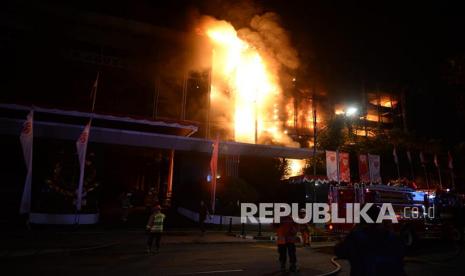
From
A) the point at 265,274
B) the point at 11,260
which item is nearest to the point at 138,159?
the point at 11,260

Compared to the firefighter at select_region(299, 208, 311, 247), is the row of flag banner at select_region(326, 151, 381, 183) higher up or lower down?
higher up

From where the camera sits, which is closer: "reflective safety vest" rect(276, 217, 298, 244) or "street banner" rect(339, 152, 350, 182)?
"reflective safety vest" rect(276, 217, 298, 244)

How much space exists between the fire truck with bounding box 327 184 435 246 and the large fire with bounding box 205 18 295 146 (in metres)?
22.5

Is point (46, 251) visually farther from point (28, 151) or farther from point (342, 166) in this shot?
point (342, 166)

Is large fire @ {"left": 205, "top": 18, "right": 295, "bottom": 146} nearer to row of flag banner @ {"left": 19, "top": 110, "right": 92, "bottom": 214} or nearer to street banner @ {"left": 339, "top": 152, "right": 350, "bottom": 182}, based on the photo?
street banner @ {"left": 339, "top": 152, "right": 350, "bottom": 182}

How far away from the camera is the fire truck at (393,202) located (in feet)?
46.1

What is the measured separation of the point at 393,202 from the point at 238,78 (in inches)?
1031

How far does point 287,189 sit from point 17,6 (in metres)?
28.1

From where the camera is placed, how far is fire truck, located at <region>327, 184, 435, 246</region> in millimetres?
14047

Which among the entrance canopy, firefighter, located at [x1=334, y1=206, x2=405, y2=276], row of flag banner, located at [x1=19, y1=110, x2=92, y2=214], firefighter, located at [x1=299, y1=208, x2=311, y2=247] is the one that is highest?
the entrance canopy

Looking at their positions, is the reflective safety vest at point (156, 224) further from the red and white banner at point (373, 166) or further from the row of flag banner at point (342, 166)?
the red and white banner at point (373, 166)

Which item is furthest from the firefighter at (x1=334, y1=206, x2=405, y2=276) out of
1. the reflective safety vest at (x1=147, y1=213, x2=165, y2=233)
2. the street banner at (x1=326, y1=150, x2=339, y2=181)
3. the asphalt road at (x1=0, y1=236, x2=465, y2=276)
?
the street banner at (x1=326, y1=150, x2=339, y2=181)

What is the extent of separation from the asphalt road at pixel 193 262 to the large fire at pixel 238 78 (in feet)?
82.6

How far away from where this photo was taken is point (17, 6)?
1190 inches
